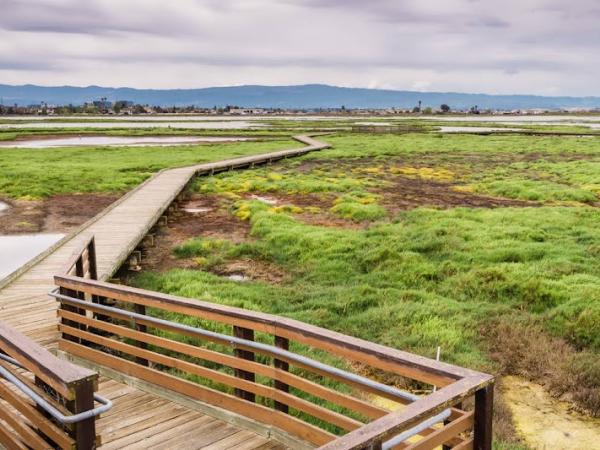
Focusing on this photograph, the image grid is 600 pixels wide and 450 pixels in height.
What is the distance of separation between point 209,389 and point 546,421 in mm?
4925

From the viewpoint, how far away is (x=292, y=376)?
565cm

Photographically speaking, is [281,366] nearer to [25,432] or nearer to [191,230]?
[25,432]

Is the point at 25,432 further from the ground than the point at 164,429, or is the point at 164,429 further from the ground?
the point at 25,432

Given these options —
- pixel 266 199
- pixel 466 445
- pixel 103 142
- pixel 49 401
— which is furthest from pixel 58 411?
pixel 103 142

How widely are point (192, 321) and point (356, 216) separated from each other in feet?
40.0

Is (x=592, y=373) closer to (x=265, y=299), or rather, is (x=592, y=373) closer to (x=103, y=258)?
(x=265, y=299)

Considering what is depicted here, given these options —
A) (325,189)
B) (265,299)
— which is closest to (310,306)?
(265,299)

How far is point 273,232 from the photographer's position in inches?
764

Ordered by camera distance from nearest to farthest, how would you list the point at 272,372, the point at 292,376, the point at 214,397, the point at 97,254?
the point at 292,376, the point at 272,372, the point at 214,397, the point at 97,254

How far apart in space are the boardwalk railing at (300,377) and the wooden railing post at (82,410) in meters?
1.75

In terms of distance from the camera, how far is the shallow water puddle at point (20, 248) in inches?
669

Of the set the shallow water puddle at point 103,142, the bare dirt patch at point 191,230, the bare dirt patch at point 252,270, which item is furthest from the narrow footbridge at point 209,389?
the shallow water puddle at point 103,142

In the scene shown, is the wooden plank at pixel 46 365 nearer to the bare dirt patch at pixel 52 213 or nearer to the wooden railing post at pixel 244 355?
the wooden railing post at pixel 244 355

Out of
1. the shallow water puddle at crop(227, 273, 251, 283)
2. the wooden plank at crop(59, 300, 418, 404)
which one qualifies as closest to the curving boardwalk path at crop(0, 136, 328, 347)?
the wooden plank at crop(59, 300, 418, 404)
